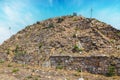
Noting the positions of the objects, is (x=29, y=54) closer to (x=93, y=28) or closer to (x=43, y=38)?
(x=43, y=38)

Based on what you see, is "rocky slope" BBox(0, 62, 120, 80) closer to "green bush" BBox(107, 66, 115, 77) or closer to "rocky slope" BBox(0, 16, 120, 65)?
"green bush" BBox(107, 66, 115, 77)

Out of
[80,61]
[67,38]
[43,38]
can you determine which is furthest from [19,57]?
[80,61]

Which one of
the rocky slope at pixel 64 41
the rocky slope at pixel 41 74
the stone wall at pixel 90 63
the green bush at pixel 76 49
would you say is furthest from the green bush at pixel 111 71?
the green bush at pixel 76 49

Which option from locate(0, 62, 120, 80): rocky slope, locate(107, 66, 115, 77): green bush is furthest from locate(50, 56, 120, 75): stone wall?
locate(0, 62, 120, 80): rocky slope

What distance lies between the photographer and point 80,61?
1212 inches

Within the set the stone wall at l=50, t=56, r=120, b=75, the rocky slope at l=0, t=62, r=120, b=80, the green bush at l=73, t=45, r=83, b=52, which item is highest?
the green bush at l=73, t=45, r=83, b=52

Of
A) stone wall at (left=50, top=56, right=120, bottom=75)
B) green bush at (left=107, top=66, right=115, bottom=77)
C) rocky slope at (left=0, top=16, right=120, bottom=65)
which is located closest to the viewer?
green bush at (left=107, top=66, right=115, bottom=77)

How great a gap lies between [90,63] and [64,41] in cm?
761

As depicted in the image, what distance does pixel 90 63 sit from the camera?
97.8 feet

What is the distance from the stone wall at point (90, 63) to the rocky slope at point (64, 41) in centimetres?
107

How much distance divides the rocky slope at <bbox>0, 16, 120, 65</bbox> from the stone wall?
1.07 meters

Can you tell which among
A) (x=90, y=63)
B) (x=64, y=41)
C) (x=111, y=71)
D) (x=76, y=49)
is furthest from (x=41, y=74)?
(x=64, y=41)

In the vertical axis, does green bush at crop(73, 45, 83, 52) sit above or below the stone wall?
above

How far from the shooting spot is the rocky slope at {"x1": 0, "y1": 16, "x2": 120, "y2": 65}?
3284cm
